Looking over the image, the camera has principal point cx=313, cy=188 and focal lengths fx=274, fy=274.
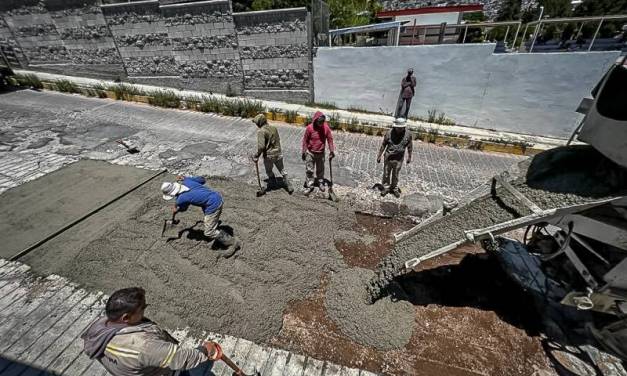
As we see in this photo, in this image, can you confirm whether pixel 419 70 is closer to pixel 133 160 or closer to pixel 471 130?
pixel 471 130

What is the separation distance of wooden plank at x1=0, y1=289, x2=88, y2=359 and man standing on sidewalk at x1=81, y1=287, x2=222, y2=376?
2163 mm

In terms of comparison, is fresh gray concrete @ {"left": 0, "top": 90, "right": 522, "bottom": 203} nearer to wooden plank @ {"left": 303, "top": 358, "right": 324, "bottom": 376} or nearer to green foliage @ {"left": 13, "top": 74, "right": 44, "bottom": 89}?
green foliage @ {"left": 13, "top": 74, "right": 44, "bottom": 89}

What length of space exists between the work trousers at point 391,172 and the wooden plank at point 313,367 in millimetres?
3759

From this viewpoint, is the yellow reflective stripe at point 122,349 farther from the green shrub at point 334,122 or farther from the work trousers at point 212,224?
the green shrub at point 334,122

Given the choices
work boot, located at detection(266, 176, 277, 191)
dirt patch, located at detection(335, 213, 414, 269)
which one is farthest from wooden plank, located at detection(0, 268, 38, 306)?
dirt patch, located at detection(335, 213, 414, 269)

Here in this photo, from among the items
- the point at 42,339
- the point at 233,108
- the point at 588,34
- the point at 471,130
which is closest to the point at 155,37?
the point at 233,108

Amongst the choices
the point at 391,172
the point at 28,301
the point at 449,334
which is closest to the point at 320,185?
the point at 391,172

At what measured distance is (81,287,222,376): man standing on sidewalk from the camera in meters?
1.85

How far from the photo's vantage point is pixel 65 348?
10.1 ft

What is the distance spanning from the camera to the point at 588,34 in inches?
910

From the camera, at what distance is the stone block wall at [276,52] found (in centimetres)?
958

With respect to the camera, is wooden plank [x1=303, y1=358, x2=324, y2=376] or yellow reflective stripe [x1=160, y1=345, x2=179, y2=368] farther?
wooden plank [x1=303, y1=358, x2=324, y2=376]

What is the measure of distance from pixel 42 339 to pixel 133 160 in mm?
4638

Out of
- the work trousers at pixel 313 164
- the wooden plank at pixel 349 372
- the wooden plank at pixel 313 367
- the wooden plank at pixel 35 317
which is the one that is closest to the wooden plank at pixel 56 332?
the wooden plank at pixel 35 317
